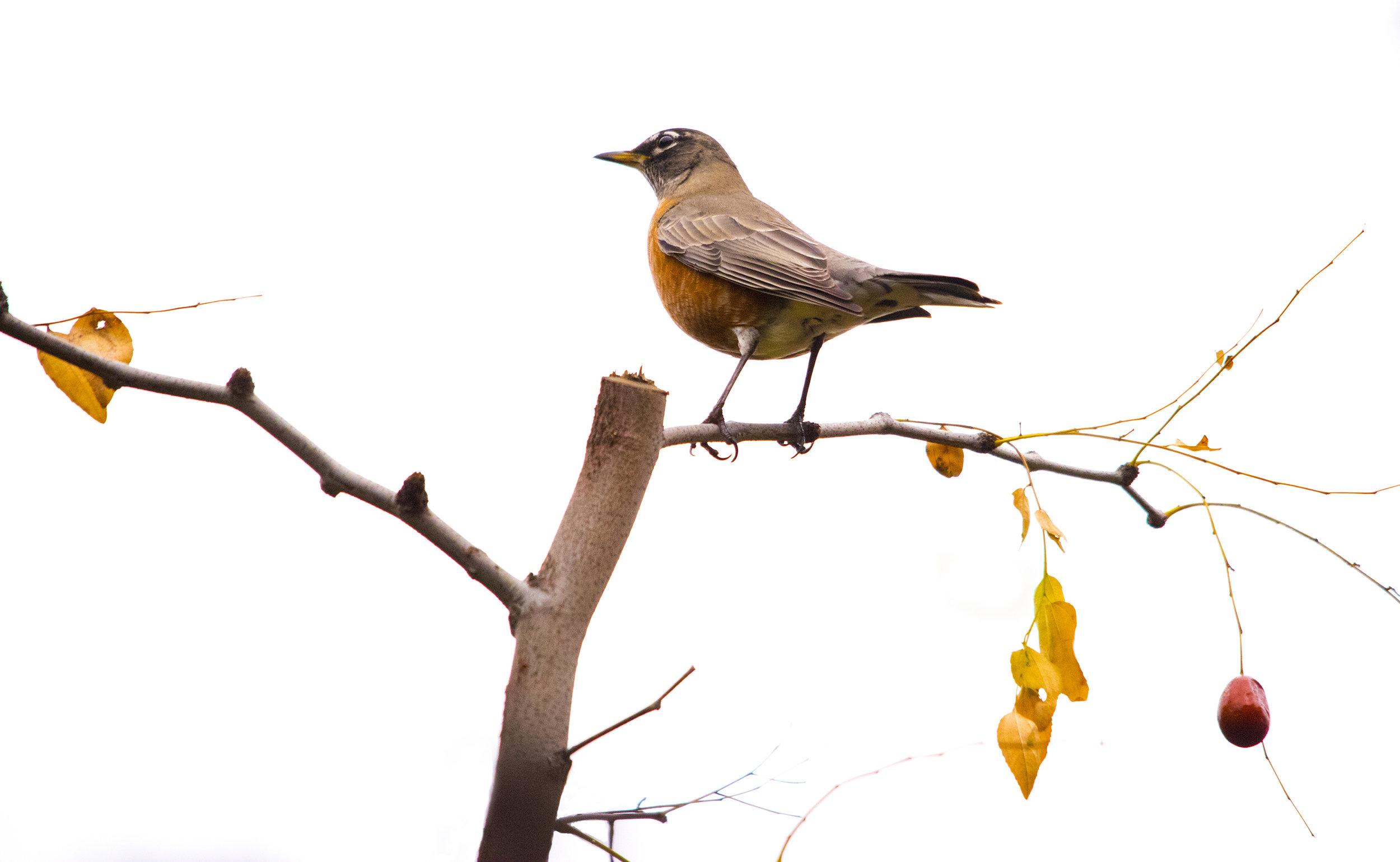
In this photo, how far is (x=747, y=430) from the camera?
1.78m

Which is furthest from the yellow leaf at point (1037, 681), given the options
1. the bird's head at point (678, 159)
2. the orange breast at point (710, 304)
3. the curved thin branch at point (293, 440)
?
the bird's head at point (678, 159)

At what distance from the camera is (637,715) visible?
1049 mm

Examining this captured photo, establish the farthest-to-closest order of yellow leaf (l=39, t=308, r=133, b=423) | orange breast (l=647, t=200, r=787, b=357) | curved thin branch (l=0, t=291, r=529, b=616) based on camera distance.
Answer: orange breast (l=647, t=200, r=787, b=357)
yellow leaf (l=39, t=308, r=133, b=423)
curved thin branch (l=0, t=291, r=529, b=616)

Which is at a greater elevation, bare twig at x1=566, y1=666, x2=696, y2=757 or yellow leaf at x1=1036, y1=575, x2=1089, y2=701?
yellow leaf at x1=1036, y1=575, x2=1089, y2=701

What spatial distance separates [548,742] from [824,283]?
132 centimetres

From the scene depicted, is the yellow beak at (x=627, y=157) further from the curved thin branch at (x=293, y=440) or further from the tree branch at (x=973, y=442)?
the curved thin branch at (x=293, y=440)

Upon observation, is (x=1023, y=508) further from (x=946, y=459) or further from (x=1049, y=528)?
(x=946, y=459)

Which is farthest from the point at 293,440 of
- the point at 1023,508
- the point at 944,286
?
the point at 944,286

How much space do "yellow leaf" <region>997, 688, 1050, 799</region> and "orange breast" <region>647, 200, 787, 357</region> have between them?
1161mm

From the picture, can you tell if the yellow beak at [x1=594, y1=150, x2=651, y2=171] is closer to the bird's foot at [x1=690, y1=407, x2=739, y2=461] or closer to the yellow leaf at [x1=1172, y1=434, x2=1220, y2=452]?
the bird's foot at [x1=690, y1=407, x2=739, y2=461]

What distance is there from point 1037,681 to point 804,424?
29.9 inches

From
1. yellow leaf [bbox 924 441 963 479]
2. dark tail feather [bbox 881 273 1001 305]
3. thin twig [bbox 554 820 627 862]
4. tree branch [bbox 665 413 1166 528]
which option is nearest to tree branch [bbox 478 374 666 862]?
thin twig [bbox 554 820 627 862]

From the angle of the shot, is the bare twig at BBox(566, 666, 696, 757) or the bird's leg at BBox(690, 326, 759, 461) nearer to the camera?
the bare twig at BBox(566, 666, 696, 757)

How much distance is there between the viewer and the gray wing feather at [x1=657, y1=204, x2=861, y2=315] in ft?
6.82
